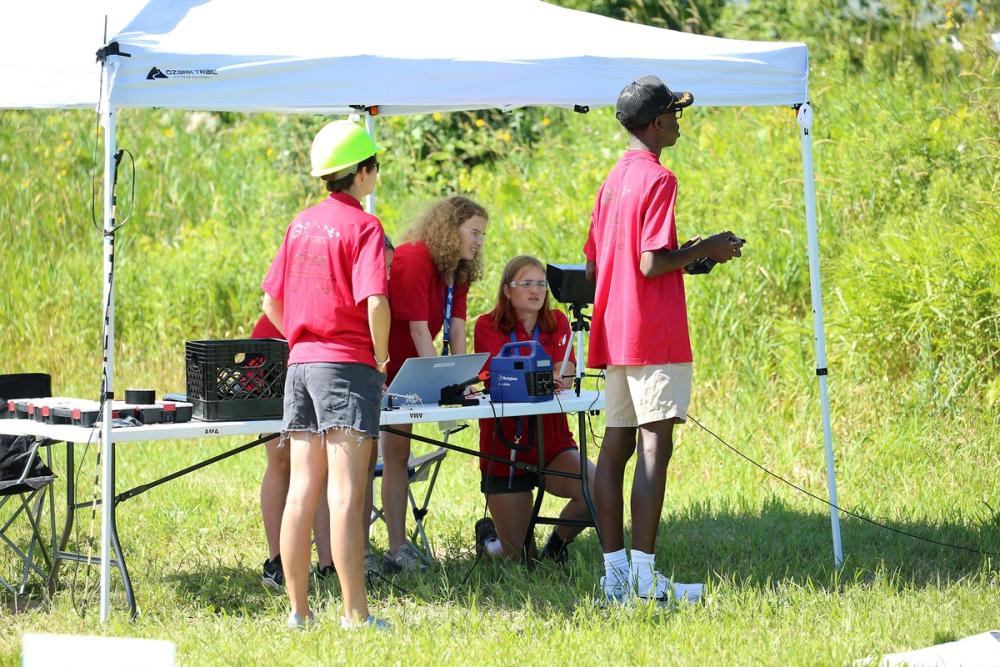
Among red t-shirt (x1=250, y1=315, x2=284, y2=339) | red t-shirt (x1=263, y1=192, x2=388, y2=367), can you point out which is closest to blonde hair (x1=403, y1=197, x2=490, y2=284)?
red t-shirt (x1=250, y1=315, x2=284, y2=339)

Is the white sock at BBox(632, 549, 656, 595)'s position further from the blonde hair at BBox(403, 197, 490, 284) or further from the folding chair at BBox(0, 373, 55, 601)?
the folding chair at BBox(0, 373, 55, 601)

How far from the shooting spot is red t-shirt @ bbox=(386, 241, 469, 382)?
543 cm

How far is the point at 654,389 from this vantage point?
15.6 feet

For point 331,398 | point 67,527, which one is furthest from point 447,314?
point 67,527

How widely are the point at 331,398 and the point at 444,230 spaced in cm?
135

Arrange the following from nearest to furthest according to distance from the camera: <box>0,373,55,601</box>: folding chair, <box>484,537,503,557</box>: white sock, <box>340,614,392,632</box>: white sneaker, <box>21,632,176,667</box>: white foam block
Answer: <box>21,632,176,667</box>: white foam block → <box>340,614,392,632</box>: white sneaker → <box>0,373,55,601</box>: folding chair → <box>484,537,503,557</box>: white sock

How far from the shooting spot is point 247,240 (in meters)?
11.5

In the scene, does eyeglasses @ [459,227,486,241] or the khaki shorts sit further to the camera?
eyeglasses @ [459,227,486,241]

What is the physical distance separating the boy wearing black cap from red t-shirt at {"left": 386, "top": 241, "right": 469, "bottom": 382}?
85cm

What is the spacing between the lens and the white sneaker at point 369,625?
4.50 m

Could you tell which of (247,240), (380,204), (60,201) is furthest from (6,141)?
(380,204)

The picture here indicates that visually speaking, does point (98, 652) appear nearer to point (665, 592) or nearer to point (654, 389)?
point (654, 389)

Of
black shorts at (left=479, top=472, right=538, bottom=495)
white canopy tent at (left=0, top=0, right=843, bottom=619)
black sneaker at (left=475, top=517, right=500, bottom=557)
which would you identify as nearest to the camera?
white canopy tent at (left=0, top=0, right=843, bottom=619)

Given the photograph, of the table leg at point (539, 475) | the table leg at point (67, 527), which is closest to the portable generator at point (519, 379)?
the table leg at point (539, 475)
